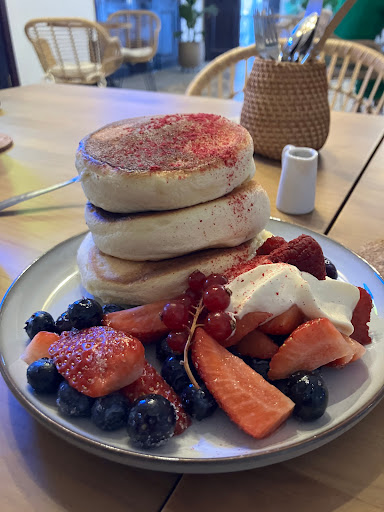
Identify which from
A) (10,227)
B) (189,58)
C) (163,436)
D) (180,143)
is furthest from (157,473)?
(189,58)

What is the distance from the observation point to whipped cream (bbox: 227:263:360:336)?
2.42ft

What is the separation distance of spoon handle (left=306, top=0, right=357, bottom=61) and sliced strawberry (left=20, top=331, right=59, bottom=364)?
1288mm

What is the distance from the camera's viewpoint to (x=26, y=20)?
5.57 meters

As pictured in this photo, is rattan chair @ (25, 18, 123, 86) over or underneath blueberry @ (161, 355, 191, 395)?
underneath

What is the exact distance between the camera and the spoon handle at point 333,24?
1345 mm

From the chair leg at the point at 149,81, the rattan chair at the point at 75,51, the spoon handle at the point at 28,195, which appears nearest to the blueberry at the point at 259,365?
the spoon handle at the point at 28,195

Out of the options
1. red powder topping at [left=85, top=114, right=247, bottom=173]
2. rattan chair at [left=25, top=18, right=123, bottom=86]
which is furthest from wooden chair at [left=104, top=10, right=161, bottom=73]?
red powder topping at [left=85, top=114, right=247, bottom=173]

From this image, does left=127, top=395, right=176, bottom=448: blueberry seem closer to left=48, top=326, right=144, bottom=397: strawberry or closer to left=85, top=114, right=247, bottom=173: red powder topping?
left=48, top=326, right=144, bottom=397: strawberry

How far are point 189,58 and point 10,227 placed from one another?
8.11m

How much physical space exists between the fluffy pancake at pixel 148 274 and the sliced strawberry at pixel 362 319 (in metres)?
0.25

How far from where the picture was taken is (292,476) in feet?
1.93

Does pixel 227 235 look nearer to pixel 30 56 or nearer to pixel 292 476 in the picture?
pixel 292 476

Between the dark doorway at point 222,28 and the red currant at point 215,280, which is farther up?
the red currant at point 215,280

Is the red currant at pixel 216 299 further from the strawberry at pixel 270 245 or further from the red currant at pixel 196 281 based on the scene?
the strawberry at pixel 270 245
